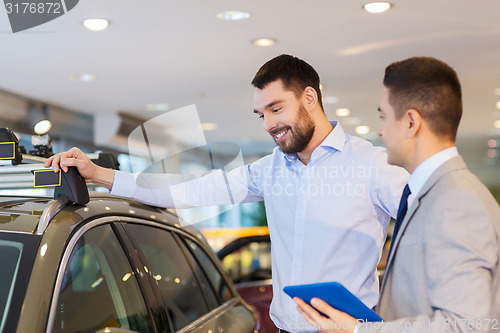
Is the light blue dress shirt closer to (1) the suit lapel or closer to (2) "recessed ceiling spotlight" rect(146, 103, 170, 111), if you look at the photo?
(1) the suit lapel

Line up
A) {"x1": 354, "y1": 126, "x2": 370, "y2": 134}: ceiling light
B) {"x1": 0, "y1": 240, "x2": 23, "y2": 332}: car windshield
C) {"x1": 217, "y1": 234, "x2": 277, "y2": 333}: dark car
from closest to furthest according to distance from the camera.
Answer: {"x1": 0, "y1": 240, "x2": 23, "y2": 332}: car windshield
{"x1": 217, "y1": 234, "x2": 277, "y2": 333}: dark car
{"x1": 354, "y1": 126, "x2": 370, "y2": 134}: ceiling light

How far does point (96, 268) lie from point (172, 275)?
0.56 meters

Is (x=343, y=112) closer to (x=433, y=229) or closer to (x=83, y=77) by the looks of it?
(x=83, y=77)

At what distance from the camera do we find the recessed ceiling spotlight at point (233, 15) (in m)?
4.98

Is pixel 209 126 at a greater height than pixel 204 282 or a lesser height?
lesser

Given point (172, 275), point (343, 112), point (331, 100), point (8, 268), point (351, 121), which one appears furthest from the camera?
point (351, 121)

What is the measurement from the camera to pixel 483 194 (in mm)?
1407

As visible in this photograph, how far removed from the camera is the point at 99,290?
2.01 meters

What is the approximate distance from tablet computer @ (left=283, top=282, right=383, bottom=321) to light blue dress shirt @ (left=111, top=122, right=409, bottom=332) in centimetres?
60

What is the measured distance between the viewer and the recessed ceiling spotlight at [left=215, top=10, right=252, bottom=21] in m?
4.98

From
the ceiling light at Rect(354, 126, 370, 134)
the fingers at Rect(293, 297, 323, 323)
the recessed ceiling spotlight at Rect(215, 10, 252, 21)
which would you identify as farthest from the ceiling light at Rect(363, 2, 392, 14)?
the ceiling light at Rect(354, 126, 370, 134)

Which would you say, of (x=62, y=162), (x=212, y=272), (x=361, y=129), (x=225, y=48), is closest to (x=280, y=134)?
(x=62, y=162)

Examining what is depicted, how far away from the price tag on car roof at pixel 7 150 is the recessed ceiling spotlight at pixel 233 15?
316 centimetres

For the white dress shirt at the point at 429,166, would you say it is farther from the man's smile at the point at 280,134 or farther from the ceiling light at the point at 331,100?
the ceiling light at the point at 331,100
